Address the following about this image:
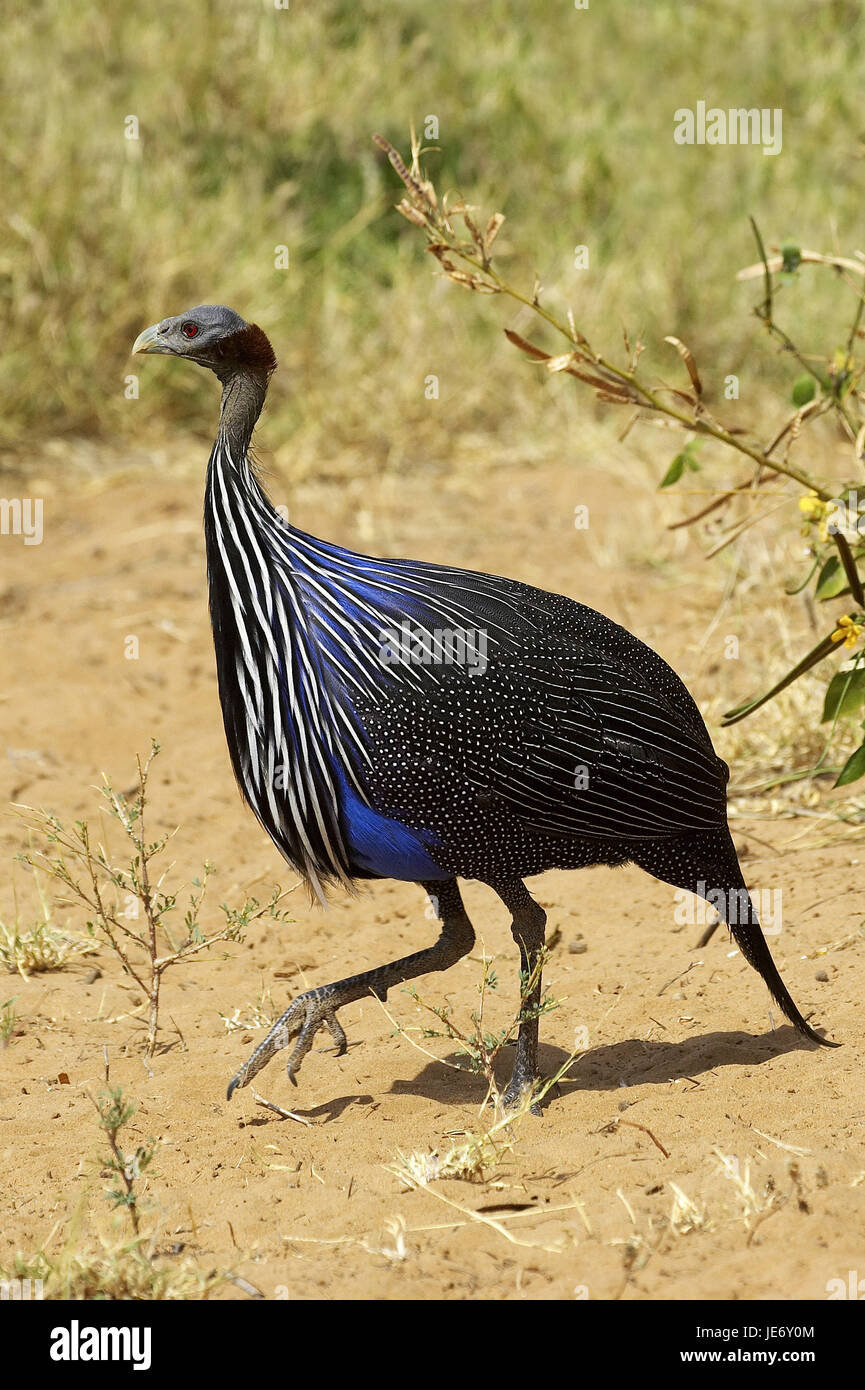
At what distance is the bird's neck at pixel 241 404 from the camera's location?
3.90m

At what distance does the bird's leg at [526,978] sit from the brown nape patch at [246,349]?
145 cm

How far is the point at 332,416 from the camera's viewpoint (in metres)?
9.03

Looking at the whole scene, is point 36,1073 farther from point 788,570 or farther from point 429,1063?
point 788,570

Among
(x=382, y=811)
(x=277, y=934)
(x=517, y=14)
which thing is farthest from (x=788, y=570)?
(x=517, y=14)

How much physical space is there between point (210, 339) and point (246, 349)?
96 millimetres

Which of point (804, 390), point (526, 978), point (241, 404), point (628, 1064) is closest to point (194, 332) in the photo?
point (241, 404)

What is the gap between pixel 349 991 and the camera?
390cm

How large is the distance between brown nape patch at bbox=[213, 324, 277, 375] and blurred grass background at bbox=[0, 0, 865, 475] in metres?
4.24
